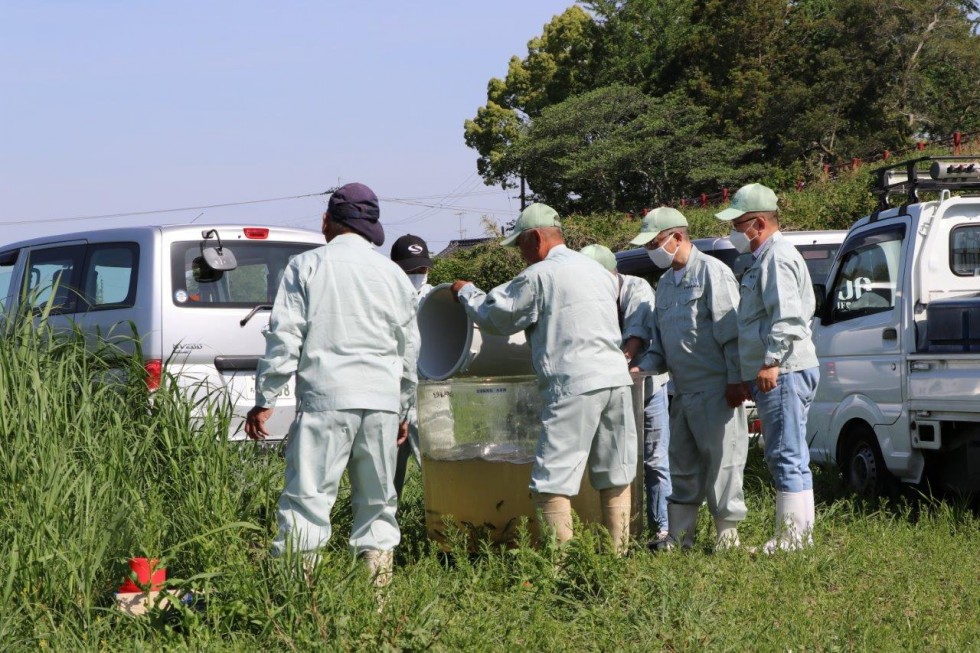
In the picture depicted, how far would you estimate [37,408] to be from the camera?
549 cm

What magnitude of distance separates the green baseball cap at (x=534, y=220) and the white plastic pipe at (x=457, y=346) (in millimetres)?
425

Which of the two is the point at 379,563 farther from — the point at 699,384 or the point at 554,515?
the point at 699,384

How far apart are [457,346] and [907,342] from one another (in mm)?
2829

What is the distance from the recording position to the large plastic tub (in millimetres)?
5668

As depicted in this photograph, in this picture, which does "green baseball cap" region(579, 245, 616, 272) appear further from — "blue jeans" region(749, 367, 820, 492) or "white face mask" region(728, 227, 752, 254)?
"blue jeans" region(749, 367, 820, 492)

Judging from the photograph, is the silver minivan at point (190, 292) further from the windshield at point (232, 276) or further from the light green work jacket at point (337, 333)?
the light green work jacket at point (337, 333)

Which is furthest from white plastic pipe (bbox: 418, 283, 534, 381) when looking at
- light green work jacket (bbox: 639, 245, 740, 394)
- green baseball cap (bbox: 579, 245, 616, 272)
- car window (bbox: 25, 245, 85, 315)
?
car window (bbox: 25, 245, 85, 315)

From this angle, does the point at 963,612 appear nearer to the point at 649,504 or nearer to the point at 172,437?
the point at 649,504

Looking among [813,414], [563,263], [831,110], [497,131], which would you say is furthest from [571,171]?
[563,263]

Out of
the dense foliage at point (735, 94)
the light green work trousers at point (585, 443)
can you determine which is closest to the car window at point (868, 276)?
the light green work trousers at point (585, 443)

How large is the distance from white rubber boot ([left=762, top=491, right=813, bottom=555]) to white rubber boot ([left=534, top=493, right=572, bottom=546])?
4.01 ft

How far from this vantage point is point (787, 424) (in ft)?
19.8

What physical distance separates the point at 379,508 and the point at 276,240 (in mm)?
3651

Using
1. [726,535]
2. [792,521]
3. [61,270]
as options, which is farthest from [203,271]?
[792,521]
